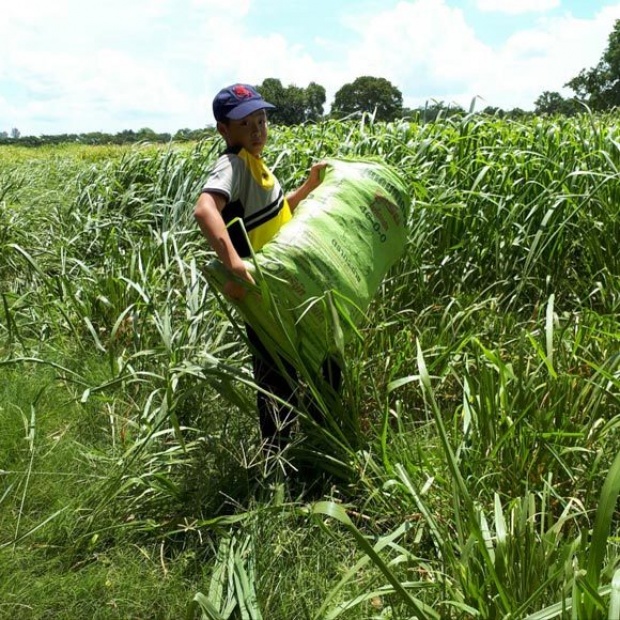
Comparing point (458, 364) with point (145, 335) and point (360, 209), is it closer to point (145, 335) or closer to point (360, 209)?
point (360, 209)

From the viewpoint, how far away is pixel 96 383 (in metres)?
2.64

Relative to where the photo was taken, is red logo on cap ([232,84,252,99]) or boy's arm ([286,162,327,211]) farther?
boy's arm ([286,162,327,211])

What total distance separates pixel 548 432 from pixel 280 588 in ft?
2.68

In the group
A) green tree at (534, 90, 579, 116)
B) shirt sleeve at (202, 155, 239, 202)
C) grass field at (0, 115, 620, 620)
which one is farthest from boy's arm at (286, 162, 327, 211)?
green tree at (534, 90, 579, 116)

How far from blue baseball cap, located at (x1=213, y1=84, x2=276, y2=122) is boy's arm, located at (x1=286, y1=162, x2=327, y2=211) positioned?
0.27 metres

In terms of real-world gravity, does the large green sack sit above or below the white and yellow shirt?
below

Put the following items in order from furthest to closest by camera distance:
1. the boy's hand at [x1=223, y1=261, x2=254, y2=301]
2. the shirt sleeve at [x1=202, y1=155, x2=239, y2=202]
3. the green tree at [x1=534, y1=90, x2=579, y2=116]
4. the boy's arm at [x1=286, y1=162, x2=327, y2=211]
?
the green tree at [x1=534, y1=90, x2=579, y2=116]
the boy's arm at [x1=286, y1=162, x2=327, y2=211]
the shirt sleeve at [x1=202, y1=155, x2=239, y2=202]
the boy's hand at [x1=223, y1=261, x2=254, y2=301]

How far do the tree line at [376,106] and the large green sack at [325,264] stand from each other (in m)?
0.47

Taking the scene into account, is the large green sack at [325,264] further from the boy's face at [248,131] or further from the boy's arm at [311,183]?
the boy's face at [248,131]

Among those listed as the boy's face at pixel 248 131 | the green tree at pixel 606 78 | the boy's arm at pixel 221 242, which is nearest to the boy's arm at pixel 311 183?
the boy's face at pixel 248 131

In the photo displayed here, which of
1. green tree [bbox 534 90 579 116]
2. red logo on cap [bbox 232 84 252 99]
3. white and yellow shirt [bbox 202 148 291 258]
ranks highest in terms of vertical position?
green tree [bbox 534 90 579 116]

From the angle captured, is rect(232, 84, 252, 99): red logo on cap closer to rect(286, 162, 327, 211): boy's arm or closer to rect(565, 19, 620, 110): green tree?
→ rect(286, 162, 327, 211): boy's arm

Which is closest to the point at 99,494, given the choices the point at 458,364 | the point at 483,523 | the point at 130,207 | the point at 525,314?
the point at 483,523

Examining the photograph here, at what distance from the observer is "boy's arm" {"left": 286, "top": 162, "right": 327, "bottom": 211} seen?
214cm
